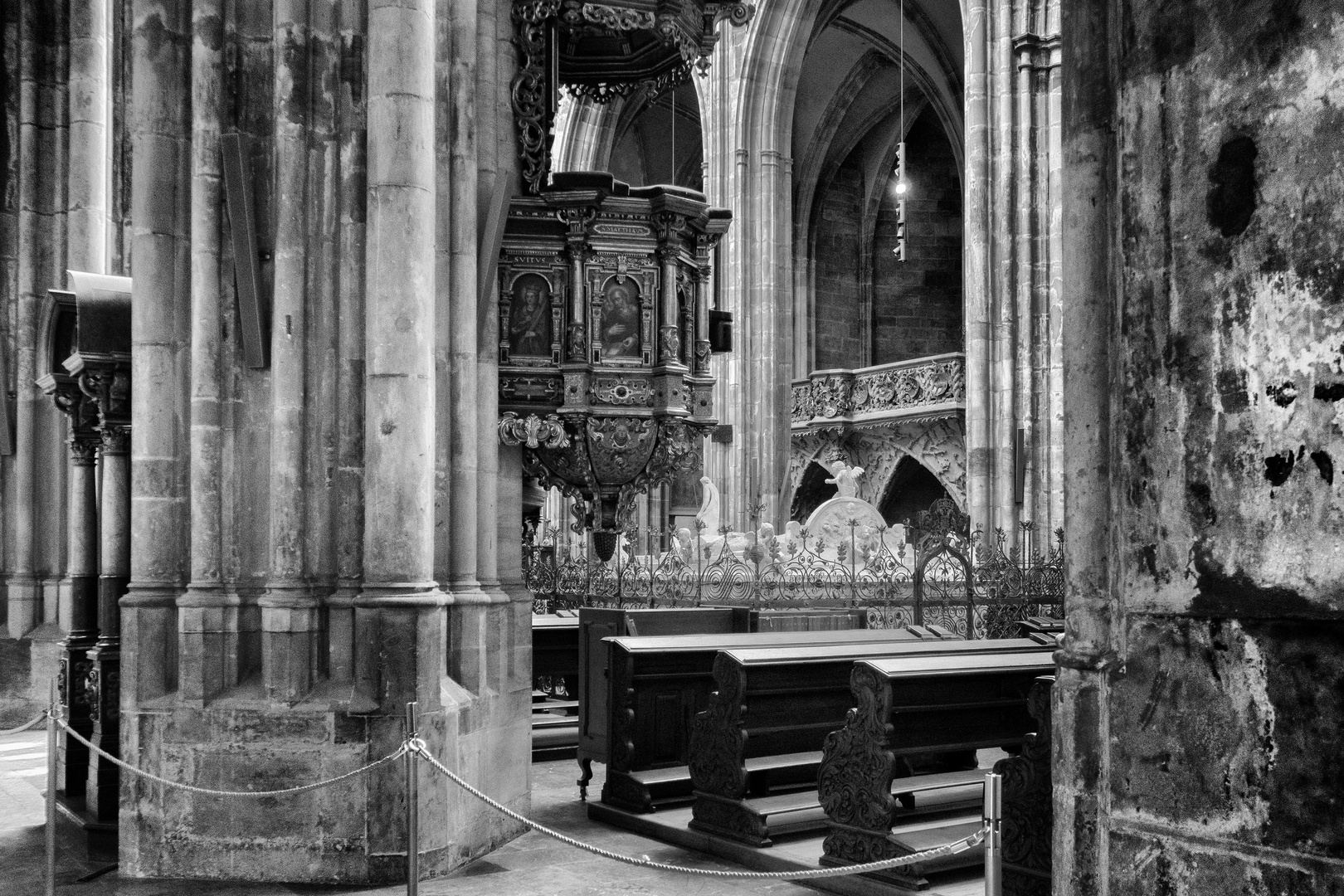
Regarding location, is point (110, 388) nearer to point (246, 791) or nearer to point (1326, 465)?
point (246, 791)

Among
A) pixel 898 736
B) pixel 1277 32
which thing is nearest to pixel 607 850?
pixel 898 736

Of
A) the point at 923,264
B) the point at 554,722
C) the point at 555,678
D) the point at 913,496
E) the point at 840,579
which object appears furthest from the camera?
the point at 923,264

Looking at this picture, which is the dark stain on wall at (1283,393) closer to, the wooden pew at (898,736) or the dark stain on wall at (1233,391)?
the dark stain on wall at (1233,391)

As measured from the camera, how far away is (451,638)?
7.38m

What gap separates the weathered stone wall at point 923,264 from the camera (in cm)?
3058

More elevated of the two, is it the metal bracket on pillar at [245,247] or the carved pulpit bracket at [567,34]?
the carved pulpit bracket at [567,34]

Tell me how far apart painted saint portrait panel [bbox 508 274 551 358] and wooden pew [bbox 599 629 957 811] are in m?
1.88

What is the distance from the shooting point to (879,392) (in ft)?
79.6

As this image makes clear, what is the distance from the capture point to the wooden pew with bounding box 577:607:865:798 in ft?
29.1

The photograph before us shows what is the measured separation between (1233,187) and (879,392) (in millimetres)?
21503

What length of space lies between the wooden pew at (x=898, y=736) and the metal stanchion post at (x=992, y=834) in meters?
2.19

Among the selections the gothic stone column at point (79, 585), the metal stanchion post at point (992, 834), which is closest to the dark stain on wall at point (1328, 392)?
the metal stanchion post at point (992, 834)

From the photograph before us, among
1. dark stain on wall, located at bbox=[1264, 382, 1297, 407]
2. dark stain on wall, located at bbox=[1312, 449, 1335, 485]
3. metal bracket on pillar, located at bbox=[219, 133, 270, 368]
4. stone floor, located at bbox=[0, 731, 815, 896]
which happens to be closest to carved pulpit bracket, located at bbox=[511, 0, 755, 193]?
metal bracket on pillar, located at bbox=[219, 133, 270, 368]

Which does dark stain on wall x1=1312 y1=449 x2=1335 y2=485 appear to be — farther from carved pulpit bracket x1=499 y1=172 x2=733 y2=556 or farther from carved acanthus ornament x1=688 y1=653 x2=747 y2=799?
carved pulpit bracket x1=499 y1=172 x2=733 y2=556
